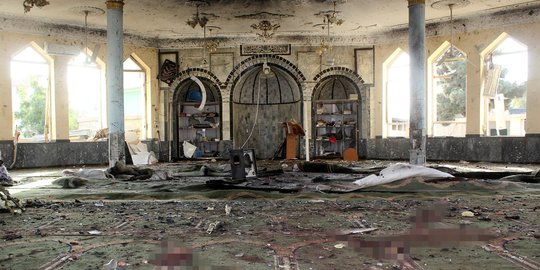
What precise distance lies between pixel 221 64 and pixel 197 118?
197cm

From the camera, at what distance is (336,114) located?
48.5 ft

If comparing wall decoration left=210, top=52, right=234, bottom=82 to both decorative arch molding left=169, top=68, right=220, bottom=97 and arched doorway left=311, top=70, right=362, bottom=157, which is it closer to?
decorative arch molding left=169, top=68, right=220, bottom=97

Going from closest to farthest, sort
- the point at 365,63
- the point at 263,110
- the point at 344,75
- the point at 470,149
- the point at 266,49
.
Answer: the point at 470,149 < the point at 365,63 < the point at 344,75 < the point at 266,49 < the point at 263,110

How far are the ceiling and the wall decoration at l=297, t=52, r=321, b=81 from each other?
0.90 meters

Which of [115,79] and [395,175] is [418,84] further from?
[115,79]

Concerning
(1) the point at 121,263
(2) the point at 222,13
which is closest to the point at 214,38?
(2) the point at 222,13

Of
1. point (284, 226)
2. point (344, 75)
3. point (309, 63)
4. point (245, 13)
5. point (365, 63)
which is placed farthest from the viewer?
point (309, 63)

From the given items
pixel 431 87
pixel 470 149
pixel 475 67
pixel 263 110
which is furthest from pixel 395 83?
pixel 263 110

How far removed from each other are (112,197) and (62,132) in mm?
7730

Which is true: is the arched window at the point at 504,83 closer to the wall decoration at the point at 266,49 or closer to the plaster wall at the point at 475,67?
A: the plaster wall at the point at 475,67

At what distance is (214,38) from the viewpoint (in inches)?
564

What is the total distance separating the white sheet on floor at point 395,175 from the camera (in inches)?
247

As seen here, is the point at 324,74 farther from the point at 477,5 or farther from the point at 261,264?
the point at 261,264

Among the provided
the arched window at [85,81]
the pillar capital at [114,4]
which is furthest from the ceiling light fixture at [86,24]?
the pillar capital at [114,4]
